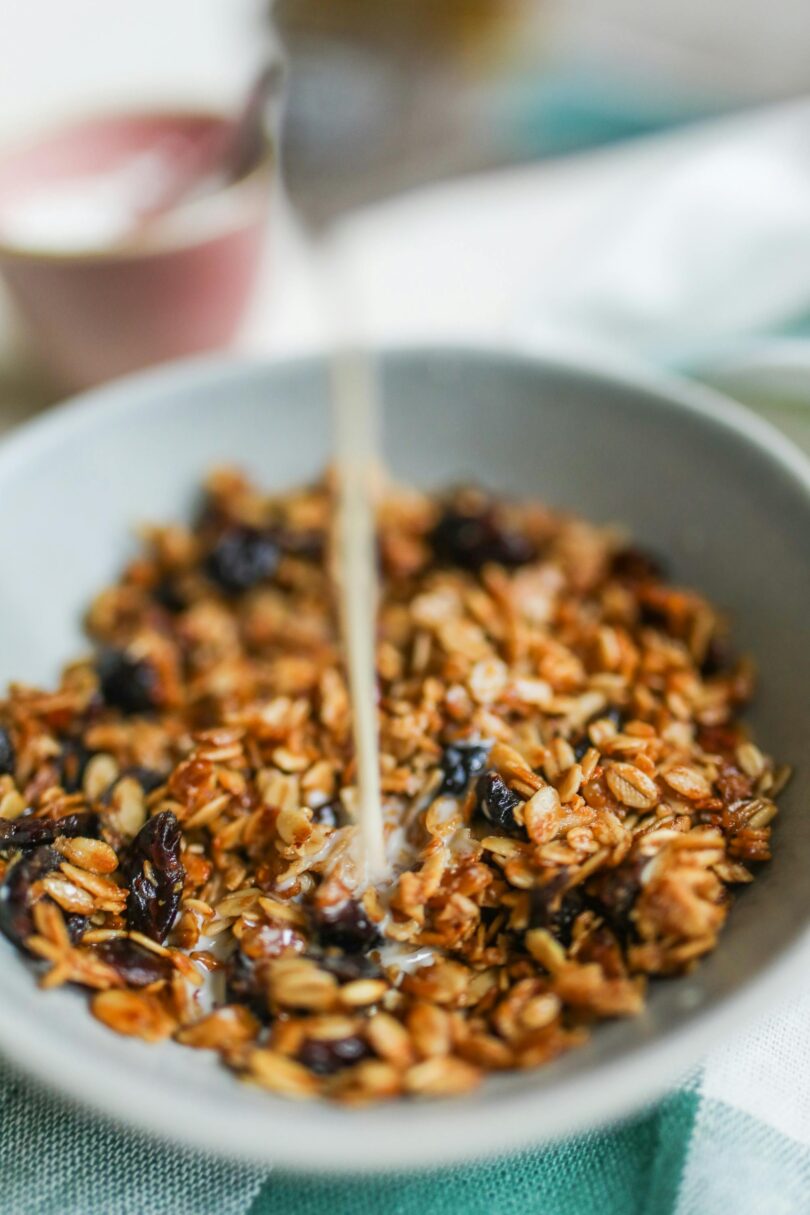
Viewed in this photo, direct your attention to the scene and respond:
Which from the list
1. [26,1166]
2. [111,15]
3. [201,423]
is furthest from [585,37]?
[26,1166]

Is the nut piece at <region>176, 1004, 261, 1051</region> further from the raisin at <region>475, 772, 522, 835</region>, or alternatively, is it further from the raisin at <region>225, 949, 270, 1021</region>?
the raisin at <region>475, 772, 522, 835</region>

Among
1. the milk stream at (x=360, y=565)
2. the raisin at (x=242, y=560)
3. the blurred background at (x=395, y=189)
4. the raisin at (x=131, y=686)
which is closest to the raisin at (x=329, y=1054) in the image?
the milk stream at (x=360, y=565)

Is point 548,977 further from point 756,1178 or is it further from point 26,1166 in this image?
point 26,1166

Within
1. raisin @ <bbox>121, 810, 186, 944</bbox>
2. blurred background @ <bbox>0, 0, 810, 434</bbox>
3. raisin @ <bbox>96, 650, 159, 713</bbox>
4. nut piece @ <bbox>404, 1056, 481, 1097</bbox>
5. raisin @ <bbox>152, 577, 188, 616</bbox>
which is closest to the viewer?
nut piece @ <bbox>404, 1056, 481, 1097</bbox>

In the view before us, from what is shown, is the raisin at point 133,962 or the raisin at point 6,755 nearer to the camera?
the raisin at point 133,962

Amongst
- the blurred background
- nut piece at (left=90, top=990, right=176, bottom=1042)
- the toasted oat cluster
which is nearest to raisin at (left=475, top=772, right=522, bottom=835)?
the toasted oat cluster

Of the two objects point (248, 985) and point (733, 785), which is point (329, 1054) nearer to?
point (248, 985)

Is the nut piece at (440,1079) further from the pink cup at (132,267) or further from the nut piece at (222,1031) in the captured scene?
the pink cup at (132,267)
